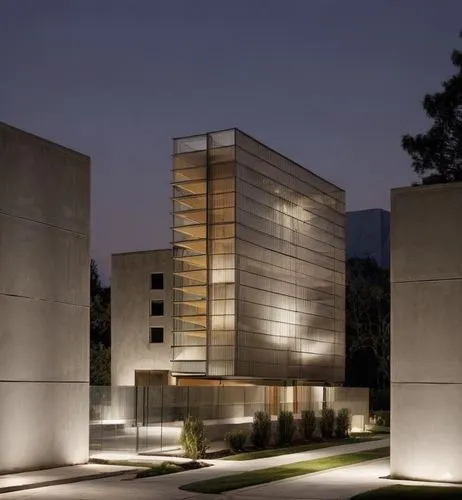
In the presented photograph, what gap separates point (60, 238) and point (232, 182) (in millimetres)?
23309

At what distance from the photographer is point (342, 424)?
38750 mm

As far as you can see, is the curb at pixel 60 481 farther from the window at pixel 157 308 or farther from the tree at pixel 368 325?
the tree at pixel 368 325

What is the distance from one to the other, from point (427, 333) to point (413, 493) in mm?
3896

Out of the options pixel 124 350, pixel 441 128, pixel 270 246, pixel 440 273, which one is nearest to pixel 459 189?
pixel 440 273

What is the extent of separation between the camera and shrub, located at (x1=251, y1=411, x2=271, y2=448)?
31.7 metres

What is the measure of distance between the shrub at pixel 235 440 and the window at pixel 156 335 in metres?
24.0

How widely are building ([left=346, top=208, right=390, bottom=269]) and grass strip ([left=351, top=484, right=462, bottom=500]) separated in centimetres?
7539

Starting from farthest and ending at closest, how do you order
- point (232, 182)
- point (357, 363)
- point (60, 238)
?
point (357, 363) < point (232, 182) < point (60, 238)

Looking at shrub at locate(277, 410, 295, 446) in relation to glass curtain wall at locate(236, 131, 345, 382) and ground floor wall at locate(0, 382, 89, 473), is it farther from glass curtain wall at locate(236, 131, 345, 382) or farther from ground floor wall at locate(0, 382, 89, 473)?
glass curtain wall at locate(236, 131, 345, 382)

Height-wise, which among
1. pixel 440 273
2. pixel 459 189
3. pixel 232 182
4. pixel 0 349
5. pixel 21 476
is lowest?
pixel 21 476

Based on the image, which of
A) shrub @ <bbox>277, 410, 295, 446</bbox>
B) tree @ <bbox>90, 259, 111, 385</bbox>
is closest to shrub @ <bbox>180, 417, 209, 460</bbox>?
shrub @ <bbox>277, 410, 295, 446</bbox>

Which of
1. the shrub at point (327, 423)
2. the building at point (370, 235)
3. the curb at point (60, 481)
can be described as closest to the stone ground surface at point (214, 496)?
the curb at point (60, 481)

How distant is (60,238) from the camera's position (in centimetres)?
2381

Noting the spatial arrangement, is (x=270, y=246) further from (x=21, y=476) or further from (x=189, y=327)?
(x=21, y=476)
